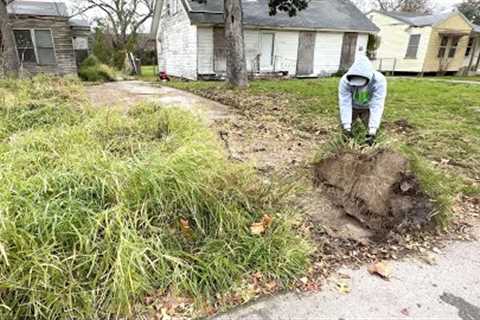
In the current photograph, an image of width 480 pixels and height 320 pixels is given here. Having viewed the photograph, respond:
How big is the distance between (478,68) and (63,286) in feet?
94.1

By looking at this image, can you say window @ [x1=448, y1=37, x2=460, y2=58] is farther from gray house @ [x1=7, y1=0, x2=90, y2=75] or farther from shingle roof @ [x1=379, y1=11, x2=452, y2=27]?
gray house @ [x1=7, y1=0, x2=90, y2=75]

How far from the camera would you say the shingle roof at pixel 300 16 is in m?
12.5

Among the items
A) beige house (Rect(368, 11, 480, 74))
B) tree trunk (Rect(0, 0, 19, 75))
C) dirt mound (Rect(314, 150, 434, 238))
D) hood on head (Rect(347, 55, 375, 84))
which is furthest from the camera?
beige house (Rect(368, 11, 480, 74))

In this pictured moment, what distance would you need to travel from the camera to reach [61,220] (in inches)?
68.2

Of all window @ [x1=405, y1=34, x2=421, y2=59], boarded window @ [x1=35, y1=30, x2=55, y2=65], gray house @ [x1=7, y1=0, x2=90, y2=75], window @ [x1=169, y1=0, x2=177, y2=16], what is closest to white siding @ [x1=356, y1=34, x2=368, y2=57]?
window @ [x1=405, y1=34, x2=421, y2=59]

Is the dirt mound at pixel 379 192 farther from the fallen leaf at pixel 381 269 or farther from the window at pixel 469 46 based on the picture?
the window at pixel 469 46

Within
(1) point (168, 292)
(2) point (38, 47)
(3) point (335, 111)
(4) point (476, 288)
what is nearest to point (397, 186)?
(4) point (476, 288)

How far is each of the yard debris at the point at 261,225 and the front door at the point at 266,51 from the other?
42.8 feet

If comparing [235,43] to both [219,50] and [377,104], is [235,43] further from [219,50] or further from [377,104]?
[377,104]

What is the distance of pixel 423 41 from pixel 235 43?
43.2 feet

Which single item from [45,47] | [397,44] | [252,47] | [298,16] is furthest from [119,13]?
[397,44]

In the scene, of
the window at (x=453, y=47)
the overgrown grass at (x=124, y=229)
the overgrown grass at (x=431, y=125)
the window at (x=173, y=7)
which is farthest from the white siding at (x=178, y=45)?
the window at (x=453, y=47)

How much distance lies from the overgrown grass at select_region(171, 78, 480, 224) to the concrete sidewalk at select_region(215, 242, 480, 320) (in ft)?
2.45

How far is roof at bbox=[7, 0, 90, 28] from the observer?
12461mm
